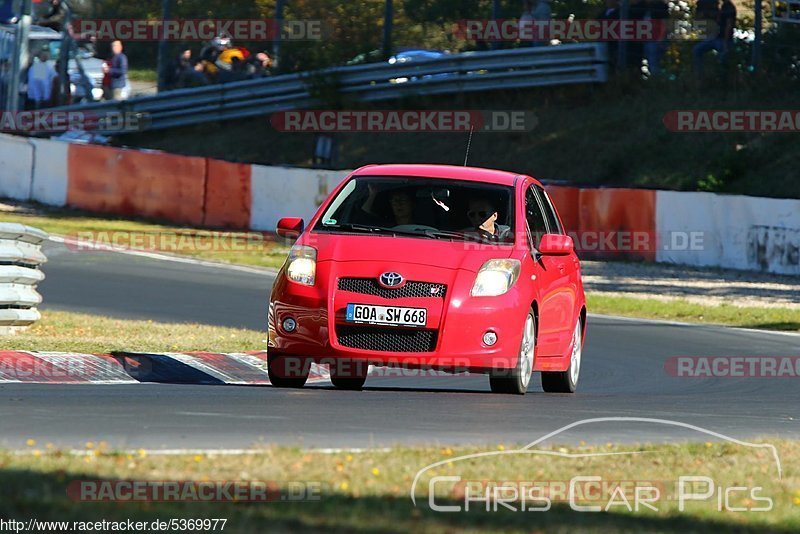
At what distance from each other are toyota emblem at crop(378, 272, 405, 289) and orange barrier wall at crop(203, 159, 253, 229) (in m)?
18.4

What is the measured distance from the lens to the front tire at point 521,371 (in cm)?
960

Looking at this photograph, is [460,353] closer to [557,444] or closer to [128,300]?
[557,444]

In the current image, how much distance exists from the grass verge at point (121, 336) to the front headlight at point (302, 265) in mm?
2370

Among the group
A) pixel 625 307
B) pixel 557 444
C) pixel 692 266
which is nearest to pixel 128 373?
pixel 557 444

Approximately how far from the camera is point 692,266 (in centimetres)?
2350

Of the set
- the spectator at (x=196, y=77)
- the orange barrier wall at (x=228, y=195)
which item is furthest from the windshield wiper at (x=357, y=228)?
the spectator at (x=196, y=77)

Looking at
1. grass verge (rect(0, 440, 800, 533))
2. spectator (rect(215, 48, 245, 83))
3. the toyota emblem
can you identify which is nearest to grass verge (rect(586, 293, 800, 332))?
the toyota emblem

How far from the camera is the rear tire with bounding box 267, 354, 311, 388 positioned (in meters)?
9.66

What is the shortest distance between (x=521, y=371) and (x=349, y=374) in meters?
1.15

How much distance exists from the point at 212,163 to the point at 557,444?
68.6 ft

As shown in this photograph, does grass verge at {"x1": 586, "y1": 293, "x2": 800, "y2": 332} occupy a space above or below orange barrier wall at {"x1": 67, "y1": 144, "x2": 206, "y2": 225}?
below

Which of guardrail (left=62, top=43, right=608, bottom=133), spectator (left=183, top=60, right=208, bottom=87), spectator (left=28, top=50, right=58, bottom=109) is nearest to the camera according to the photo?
guardrail (left=62, top=43, right=608, bottom=133)

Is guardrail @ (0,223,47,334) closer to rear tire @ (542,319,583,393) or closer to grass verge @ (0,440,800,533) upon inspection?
rear tire @ (542,319,583,393)

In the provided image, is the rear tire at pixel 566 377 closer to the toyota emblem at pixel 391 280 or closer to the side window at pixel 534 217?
the side window at pixel 534 217
